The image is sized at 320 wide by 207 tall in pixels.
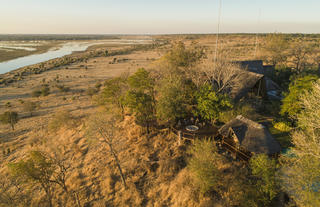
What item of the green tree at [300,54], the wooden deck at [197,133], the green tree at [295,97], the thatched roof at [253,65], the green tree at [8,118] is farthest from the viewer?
the green tree at [300,54]

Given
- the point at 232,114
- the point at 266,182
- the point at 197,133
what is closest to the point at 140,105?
the point at 197,133

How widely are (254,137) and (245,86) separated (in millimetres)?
12838

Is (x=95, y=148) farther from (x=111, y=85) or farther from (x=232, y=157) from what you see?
(x=232, y=157)

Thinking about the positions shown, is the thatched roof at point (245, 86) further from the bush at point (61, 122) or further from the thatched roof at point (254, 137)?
the bush at point (61, 122)

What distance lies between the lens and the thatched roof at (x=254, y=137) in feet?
45.3

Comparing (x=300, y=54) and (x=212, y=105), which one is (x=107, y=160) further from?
(x=300, y=54)

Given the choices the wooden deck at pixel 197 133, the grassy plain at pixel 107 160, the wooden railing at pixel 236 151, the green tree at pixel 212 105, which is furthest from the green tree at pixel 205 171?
the green tree at pixel 212 105

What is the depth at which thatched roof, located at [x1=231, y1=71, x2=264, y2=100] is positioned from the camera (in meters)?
24.1

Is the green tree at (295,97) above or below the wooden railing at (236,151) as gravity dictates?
above

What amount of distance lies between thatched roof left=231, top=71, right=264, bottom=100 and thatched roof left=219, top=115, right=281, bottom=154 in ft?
30.8

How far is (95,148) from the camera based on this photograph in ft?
68.7

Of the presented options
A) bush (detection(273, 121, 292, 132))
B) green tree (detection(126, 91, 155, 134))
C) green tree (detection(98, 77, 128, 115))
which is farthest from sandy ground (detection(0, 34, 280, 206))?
bush (detection(273, 121, 292, 132))

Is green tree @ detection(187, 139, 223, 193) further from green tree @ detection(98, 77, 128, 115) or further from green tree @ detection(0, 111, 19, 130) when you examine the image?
green tree @ detection(0, 111, 19, 130)

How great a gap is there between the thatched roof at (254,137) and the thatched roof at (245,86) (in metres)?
9.38
